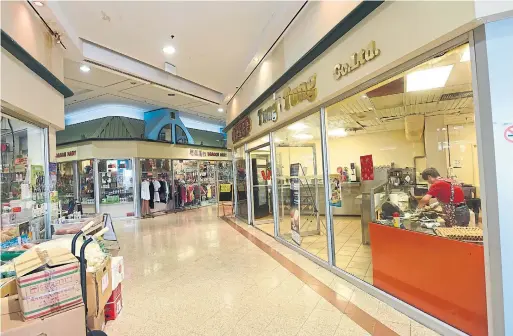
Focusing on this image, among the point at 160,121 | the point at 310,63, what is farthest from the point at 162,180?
the point at 310,63

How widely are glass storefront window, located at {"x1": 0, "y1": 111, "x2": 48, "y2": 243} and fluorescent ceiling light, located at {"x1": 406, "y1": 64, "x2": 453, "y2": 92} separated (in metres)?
4.90

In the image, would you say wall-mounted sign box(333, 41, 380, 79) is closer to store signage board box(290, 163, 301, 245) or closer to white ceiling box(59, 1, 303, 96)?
white ceiling box(59, 1, 303, 96)

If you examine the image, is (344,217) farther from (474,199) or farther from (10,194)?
(10,194)

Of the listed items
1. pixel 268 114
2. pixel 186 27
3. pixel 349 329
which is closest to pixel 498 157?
pixel 349 329

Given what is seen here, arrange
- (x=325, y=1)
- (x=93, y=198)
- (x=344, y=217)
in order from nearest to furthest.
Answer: (x=325, y=1)
(x=344, y=217)
(x=93, y=198)

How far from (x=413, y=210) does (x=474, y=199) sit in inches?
47.6

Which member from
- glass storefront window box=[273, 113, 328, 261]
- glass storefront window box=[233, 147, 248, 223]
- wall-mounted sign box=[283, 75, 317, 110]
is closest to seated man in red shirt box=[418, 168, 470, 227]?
wall-mounted sign box=[283, 75, 317, 110]

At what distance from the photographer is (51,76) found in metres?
4.02

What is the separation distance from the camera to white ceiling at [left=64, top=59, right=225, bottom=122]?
6.64m

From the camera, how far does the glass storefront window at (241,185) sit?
8.58 m

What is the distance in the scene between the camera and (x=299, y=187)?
601 centimetres

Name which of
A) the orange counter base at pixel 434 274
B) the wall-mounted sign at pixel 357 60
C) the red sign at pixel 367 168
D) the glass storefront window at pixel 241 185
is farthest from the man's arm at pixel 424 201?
the glass storefront window at pixel 241 185

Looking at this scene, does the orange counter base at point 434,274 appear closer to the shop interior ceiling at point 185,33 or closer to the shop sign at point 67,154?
the shop interior ceiling at point 185,33

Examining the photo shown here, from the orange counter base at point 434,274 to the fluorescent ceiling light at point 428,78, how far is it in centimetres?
181
